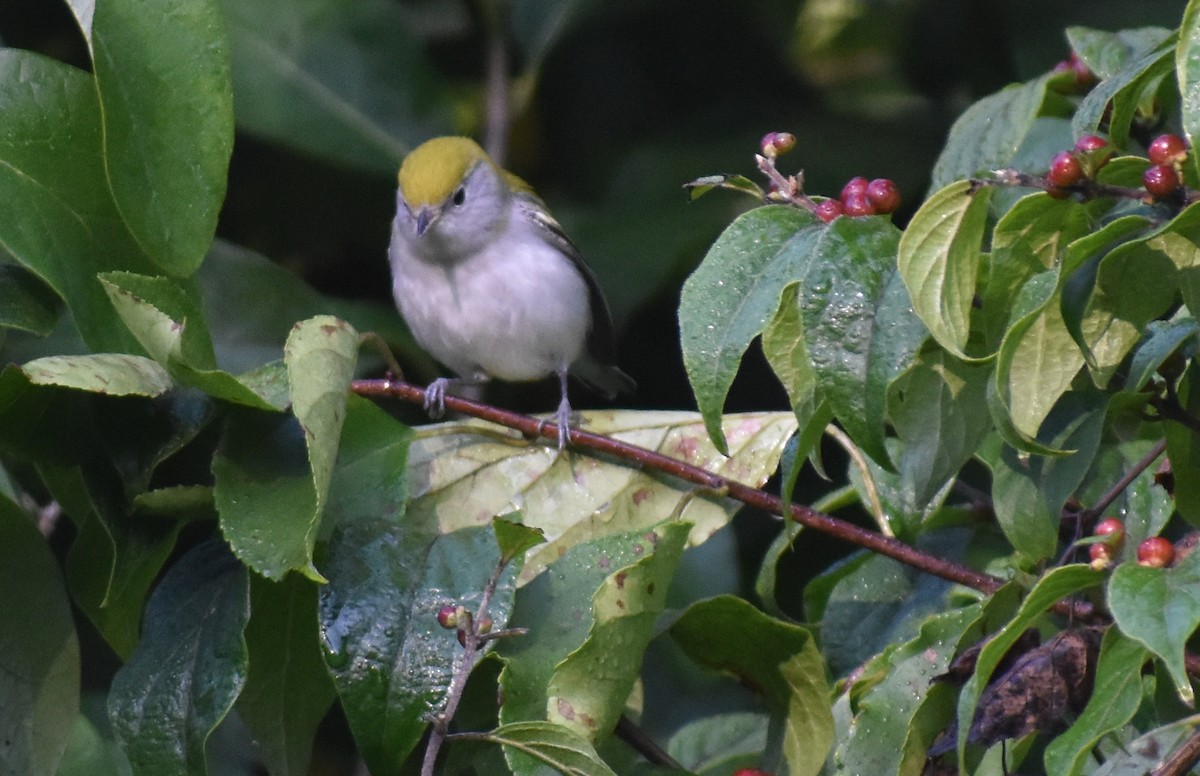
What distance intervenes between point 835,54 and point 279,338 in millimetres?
2727

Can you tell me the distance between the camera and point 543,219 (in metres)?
3.11

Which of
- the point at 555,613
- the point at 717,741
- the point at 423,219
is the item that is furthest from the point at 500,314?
the point at 555,613

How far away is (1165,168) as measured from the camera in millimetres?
1267

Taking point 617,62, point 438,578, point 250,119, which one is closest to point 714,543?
point 438,578

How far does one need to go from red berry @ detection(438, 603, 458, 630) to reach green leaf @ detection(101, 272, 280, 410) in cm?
31

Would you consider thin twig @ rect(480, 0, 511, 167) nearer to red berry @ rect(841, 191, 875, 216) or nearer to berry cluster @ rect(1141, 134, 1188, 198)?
red berry @ rect(841, 191, 875, 216)

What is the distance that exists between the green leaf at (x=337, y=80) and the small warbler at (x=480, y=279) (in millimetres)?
367

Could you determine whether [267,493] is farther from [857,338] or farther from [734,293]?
[857,338]

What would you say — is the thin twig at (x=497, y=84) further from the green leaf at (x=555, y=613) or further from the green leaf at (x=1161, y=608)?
the green leaf at (x=1161, y=608)

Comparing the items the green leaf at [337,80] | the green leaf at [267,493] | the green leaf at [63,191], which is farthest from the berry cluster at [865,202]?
the green leaf at [337,80]

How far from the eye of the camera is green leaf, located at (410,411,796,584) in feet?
5.71

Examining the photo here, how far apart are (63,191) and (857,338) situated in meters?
0.97

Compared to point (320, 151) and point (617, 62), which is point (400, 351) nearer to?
point (320, 151)

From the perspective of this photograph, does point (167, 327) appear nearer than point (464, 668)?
No
